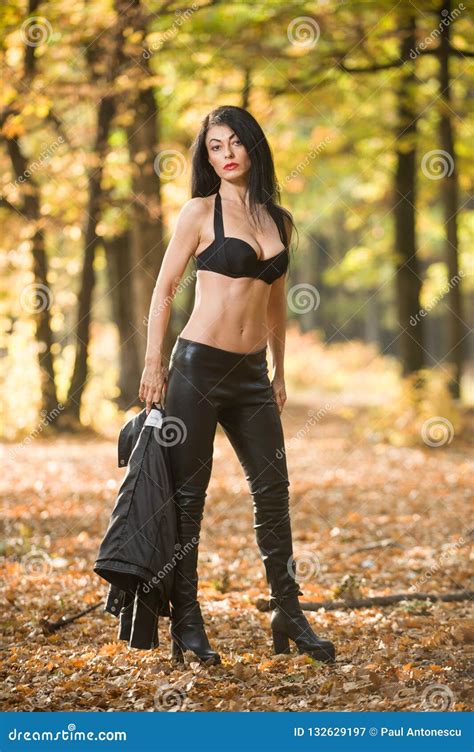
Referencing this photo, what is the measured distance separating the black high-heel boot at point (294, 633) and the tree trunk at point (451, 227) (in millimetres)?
9715

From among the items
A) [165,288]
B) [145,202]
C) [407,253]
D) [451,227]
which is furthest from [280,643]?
[451,227]

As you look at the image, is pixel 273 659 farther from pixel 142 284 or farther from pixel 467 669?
pixel 142 284

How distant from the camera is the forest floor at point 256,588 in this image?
3.98 meters

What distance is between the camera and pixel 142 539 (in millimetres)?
4176

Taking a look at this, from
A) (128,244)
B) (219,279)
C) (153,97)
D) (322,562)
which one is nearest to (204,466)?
(219,279)

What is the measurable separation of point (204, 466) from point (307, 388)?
65.3 feet

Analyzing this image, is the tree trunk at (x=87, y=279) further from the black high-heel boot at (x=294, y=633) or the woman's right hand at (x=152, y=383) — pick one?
the black high-heel boot at (x=294, y=633)

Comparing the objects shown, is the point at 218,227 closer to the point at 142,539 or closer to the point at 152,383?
the point at 152,383

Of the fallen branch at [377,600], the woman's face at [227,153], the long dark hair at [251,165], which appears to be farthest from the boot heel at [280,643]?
the woman's face at [227,153]

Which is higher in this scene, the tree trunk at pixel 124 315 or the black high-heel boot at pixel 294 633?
the tree trunk at pixel 124 315

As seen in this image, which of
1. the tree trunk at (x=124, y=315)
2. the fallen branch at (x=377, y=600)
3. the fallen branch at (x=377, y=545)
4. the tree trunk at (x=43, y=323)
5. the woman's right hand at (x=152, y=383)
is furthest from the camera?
the tree trunk at (x=124, y=315)

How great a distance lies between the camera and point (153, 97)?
13.2 metres

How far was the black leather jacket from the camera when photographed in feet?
13.6

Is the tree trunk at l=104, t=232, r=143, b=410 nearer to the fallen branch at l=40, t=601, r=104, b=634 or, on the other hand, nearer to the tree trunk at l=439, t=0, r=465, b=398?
the tree trunk at l=439, t=0, r=465, b=398
